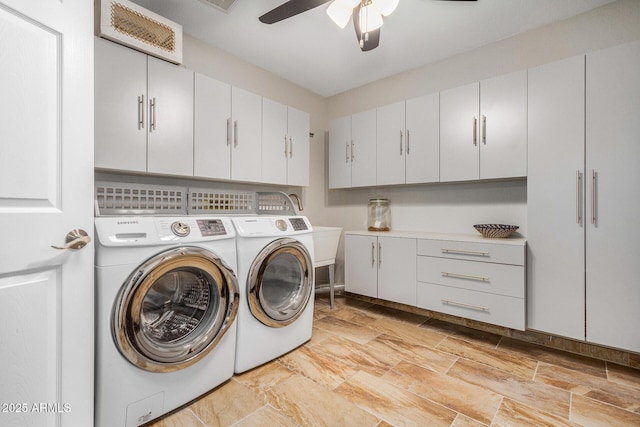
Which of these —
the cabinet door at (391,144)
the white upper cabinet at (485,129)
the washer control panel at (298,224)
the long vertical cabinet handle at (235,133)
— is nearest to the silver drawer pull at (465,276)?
the white upper cabinet at (485,129)

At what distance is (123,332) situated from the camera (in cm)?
125

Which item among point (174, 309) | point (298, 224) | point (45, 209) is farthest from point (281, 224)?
point (45, 209)

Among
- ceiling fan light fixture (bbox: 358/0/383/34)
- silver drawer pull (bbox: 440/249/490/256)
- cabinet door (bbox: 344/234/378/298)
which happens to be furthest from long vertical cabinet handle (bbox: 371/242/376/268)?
ceiling fan light fixture (bbox: 358/0/383/34)

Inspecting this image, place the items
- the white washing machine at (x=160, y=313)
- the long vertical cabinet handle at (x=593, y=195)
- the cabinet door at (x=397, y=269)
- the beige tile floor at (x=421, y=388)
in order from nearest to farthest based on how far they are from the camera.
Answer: the white washing machine at (x=160, y=313) < the beige tile floor at (x=421, y=388) < the long vertical cabinet handle at (x=593, y=195) < the cabinet door at (x=397, y=269)

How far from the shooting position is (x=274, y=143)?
2.81 meters

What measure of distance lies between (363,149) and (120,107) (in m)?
2.14

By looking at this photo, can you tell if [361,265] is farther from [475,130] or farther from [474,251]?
[475,130]

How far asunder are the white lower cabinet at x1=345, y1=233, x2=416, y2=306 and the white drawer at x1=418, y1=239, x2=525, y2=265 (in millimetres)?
Result: 147

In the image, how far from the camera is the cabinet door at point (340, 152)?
328 cm

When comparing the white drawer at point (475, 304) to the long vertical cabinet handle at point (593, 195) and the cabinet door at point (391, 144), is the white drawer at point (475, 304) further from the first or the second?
the cabinet door at point (391, 144)

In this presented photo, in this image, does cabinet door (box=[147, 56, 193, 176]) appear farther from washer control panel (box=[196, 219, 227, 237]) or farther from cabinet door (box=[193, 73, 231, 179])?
washer control panel (box=[196, 219, 227, 237])

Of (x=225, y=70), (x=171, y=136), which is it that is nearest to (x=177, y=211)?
(x=171, y=136)

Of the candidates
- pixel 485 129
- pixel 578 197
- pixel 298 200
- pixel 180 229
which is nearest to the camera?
pixel 180 229

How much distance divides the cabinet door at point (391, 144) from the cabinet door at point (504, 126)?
697 millimetres
